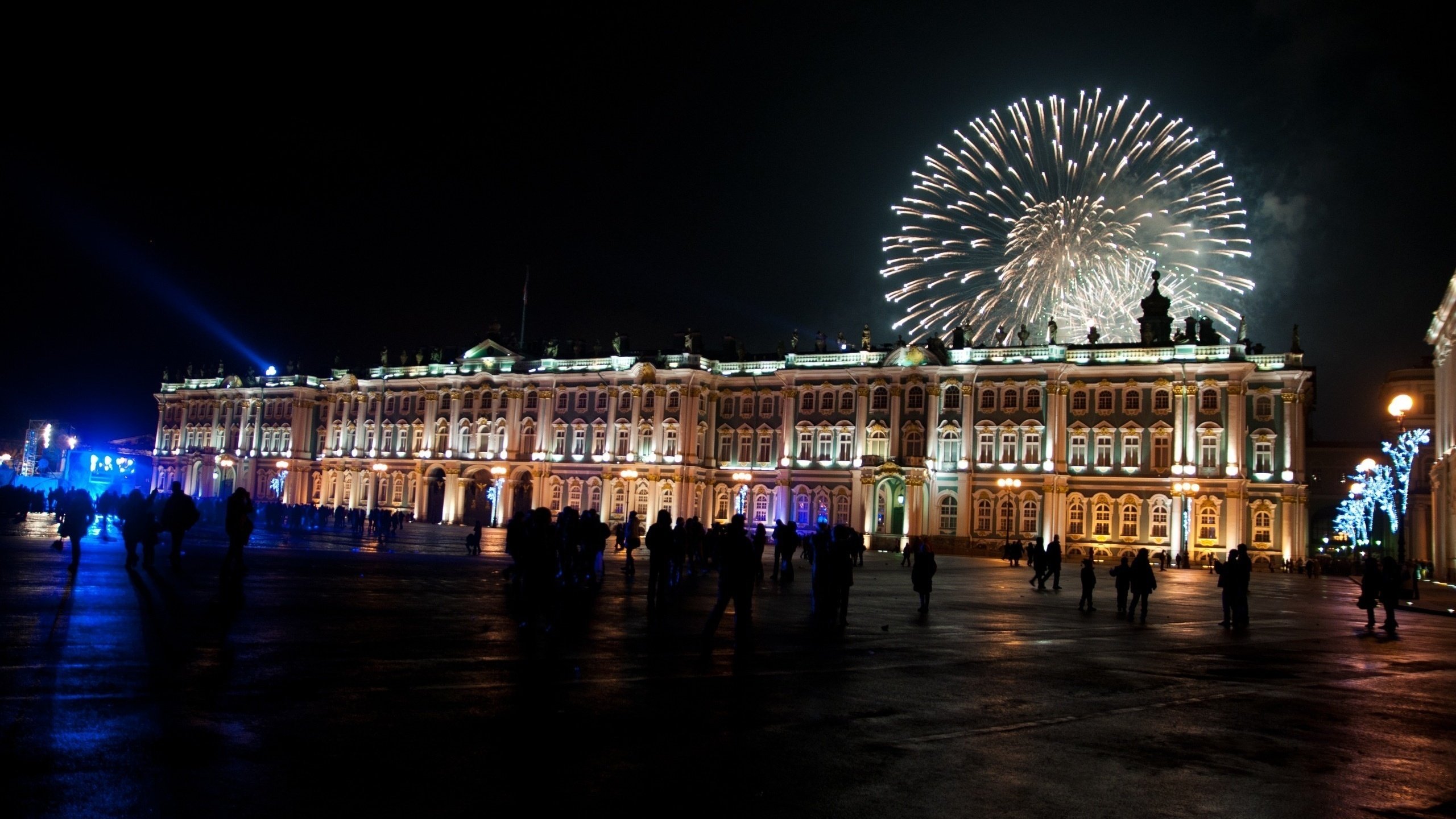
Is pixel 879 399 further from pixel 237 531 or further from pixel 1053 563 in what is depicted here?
pixel 237 531

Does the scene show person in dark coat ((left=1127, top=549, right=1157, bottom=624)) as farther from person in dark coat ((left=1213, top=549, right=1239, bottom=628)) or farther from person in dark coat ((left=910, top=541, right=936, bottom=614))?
person in dark coat ((left=910, top=541, right=936, bottom=614))

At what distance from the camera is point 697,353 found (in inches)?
2889

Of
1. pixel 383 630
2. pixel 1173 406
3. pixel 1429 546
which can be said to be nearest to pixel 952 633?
pixel 383 630

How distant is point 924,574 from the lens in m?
20.9

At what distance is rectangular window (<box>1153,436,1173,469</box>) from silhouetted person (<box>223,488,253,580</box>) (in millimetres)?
50659

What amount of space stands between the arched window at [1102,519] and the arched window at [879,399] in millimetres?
13094

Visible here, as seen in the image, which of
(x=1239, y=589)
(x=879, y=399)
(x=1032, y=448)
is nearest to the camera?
(x=1239, y=589)

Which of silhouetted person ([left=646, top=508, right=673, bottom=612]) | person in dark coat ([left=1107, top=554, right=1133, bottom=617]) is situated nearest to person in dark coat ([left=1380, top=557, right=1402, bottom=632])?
person in dark coat ([left=1107, top=554, right=1133, bottom=617])

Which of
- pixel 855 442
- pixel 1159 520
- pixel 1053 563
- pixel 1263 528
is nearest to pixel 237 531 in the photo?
pixel 1053 563

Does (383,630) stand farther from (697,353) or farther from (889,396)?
(697,353)

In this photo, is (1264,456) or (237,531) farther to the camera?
(1264,456)

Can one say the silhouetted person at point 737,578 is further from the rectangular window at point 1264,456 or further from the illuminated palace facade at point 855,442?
the rectangular window at point 1264,456

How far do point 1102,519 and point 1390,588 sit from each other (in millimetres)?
37026

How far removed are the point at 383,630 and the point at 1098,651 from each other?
9776mm
